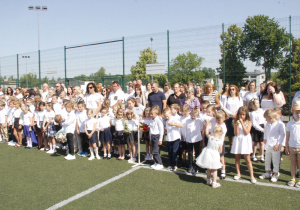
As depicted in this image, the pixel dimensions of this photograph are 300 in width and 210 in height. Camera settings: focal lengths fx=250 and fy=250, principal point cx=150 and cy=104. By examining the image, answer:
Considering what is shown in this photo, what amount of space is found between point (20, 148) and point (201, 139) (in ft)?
20.6

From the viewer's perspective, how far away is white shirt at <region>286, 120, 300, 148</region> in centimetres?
445

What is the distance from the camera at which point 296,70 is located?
927 centimetres

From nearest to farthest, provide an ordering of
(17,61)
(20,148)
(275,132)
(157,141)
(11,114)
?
(275,132) → (157,141) → (20,148) → (11,114) → (17,61)

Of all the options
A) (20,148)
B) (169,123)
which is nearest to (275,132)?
(169,123)

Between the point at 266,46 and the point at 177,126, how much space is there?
7.74 meters

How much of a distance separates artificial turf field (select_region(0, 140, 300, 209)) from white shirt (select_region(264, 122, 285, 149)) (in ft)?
2.38

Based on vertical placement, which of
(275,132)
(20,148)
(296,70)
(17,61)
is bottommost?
(20,148)

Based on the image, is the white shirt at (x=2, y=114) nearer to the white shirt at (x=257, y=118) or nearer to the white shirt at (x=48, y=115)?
the white shirt at (x=48, y=115)

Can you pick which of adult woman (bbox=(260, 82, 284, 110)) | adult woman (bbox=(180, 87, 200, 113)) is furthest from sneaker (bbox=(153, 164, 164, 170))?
adult woman (bbox=(260, 82, 284, 110))

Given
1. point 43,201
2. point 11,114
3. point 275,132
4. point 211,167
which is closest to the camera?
point 43,201

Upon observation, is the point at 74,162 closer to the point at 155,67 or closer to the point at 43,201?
the point at 43,201

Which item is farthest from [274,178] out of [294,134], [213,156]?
[213,156]

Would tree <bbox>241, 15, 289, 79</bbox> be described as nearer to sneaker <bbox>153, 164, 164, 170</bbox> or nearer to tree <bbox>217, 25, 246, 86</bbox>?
tree <bbox>217, 25, 246, 86</bbox>

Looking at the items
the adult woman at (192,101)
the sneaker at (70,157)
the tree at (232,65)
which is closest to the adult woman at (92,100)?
the sneaker at (70,157)
